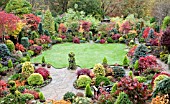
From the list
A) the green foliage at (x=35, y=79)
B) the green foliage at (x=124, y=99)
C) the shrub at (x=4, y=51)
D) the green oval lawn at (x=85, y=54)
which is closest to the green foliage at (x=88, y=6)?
the green oval lawn at (x=85, y=54)

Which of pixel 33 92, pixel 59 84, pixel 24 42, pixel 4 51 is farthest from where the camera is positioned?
pixel 24 42

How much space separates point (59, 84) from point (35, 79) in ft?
6.51

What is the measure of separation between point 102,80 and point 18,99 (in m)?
7.05

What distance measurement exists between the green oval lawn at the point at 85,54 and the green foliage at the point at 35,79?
5.53m

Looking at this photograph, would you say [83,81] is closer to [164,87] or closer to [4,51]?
[164,87]

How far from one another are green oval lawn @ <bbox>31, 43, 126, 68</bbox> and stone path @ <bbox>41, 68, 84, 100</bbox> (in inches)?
85.3

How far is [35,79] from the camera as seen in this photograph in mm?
23344

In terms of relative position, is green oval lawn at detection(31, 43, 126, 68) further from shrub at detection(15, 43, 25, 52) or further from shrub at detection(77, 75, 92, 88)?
shrub at detection(77, 75, 92, 88)

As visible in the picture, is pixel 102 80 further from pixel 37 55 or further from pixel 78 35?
pixel 78 35

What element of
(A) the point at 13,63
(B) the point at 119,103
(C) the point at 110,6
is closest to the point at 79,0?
(C) the point at 110,6

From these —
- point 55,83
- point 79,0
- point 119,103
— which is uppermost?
point 79,0

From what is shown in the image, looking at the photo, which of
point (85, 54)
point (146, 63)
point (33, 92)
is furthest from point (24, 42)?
point (146, 63)

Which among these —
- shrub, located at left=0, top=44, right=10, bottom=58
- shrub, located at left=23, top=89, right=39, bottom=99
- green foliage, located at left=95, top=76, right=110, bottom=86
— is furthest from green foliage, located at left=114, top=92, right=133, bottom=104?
shrub, located at left=0, top=44, right=10, bottom=58

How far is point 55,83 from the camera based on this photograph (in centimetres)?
2408
